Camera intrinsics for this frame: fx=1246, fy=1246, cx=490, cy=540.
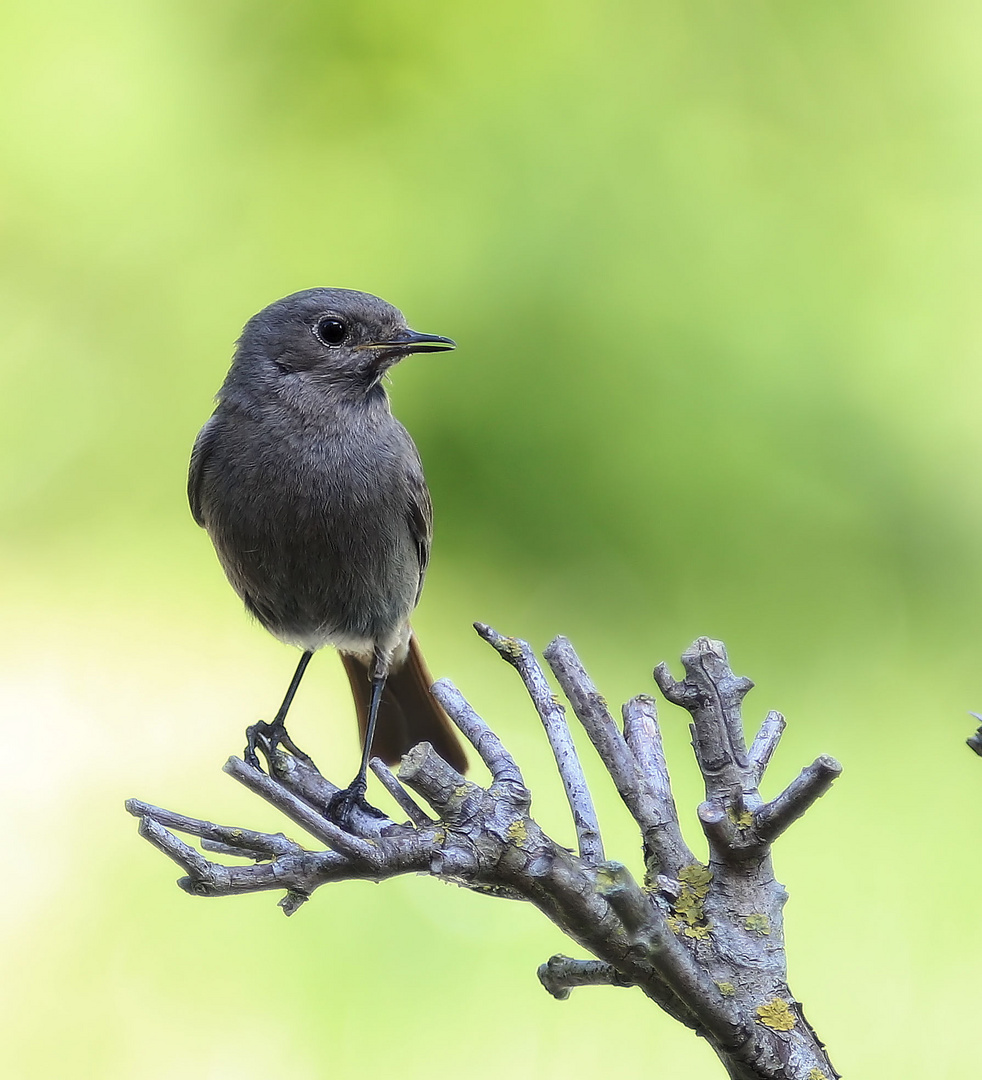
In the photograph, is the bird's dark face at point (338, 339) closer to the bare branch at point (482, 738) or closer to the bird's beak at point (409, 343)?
the bird's beak at point (409, 343)

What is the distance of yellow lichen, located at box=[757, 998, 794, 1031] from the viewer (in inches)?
60.5

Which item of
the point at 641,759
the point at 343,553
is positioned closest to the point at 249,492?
the point at 343,553

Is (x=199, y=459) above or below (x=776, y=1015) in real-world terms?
above

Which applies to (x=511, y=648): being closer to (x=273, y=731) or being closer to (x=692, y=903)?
(x=692, y=903)

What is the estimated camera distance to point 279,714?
2701 millimetres

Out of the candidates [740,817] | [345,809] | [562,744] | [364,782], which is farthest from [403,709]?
[740,817]

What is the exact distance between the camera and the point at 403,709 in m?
2.89

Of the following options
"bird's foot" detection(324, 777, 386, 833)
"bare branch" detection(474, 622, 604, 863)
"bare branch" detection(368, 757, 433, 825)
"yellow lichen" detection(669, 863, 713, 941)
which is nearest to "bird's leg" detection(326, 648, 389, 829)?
"bird's foot" detection(324, 777, 386, 833)

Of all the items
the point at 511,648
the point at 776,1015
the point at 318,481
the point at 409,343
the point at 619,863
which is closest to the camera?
the point at 619,863

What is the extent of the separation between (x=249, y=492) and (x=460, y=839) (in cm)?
101

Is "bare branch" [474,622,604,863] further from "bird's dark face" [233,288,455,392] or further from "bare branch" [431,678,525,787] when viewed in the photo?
"bird's dark face" [233,288,455,392]

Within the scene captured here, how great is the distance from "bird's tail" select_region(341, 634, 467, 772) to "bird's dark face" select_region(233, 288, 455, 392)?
724 mm

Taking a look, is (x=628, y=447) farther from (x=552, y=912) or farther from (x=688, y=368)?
(x=552, y=912)

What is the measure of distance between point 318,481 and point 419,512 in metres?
0.32
